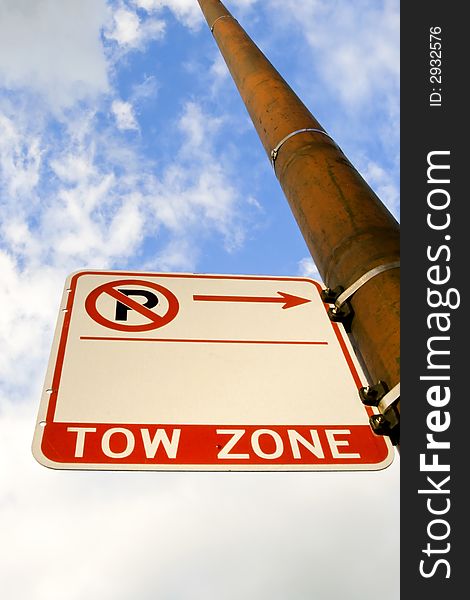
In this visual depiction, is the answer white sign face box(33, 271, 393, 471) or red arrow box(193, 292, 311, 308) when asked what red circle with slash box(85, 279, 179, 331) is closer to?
white sign face box(33, 271, 393, 471)

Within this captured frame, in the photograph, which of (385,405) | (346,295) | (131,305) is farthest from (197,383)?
(385,405)

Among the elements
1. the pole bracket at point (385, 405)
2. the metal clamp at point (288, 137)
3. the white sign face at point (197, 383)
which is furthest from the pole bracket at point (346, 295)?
the metal clamp at point (288, 137)

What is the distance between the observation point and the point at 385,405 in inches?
52.5

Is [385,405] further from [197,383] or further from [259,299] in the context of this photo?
[259,299]

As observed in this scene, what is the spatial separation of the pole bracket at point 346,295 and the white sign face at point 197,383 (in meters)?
0.41

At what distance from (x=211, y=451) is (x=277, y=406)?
0.27m

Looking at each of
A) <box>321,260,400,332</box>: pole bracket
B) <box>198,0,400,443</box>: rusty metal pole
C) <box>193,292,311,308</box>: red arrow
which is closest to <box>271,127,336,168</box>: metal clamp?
<box>198,0,400,443</box>: rusty metal pole

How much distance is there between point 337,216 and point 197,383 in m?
0.64

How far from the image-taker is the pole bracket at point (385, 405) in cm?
132

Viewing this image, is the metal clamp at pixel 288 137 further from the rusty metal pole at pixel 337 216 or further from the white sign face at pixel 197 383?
the white sign face at pixel 197 383

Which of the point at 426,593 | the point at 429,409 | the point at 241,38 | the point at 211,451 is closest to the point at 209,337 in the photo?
the point at 211,451

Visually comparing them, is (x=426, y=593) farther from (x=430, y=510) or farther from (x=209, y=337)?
(x=209, y=337)

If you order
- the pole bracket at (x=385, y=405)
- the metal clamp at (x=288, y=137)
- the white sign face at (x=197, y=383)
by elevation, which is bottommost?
the pole bracket at (x=385, y=405)

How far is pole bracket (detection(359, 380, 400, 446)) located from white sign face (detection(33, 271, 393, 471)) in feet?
1.29
